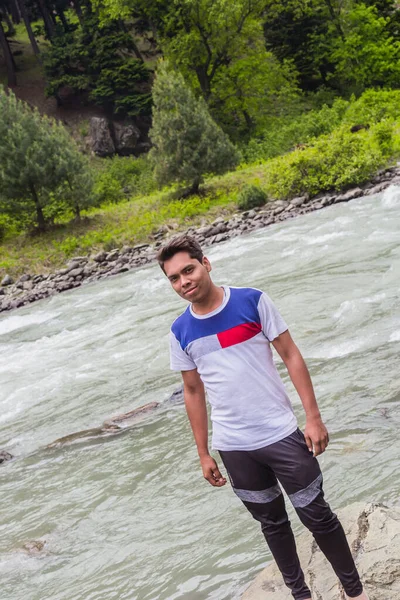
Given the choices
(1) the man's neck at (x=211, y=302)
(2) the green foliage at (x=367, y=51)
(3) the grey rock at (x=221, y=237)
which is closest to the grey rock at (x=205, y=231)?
(3) the grey rock at (x=221, y=237)

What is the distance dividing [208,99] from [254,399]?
37956 millimetres

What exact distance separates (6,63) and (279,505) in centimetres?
5180

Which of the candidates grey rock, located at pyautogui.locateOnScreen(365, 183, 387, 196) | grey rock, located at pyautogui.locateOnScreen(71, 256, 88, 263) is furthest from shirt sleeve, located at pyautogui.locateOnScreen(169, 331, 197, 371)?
grey rock, located at pyautogui.locateOnScreen(71, 256, 88, 263)

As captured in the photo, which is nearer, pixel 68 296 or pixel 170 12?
pixel 68 296

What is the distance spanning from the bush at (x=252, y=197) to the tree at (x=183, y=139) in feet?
8.56

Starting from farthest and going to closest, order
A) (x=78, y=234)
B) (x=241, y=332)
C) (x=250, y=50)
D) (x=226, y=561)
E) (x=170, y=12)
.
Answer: (x=250, y=50)
(x=170, y=12)
(x=78, y=234)
(x=226, y=561)
(x=241, y=332)

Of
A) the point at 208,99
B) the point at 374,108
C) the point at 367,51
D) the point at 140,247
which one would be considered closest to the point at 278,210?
the point at 140,247

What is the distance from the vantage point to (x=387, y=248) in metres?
12.9

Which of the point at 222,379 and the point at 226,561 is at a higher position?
the point at 222,379

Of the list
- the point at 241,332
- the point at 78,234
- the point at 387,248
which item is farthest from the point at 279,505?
the point at 78,234

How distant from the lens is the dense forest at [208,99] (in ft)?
82.6

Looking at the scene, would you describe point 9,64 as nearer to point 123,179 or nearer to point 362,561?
point 123,179

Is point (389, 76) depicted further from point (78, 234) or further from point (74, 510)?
point (74, 510)

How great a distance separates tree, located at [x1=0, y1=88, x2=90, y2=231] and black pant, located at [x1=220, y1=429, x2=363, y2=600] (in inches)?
938
